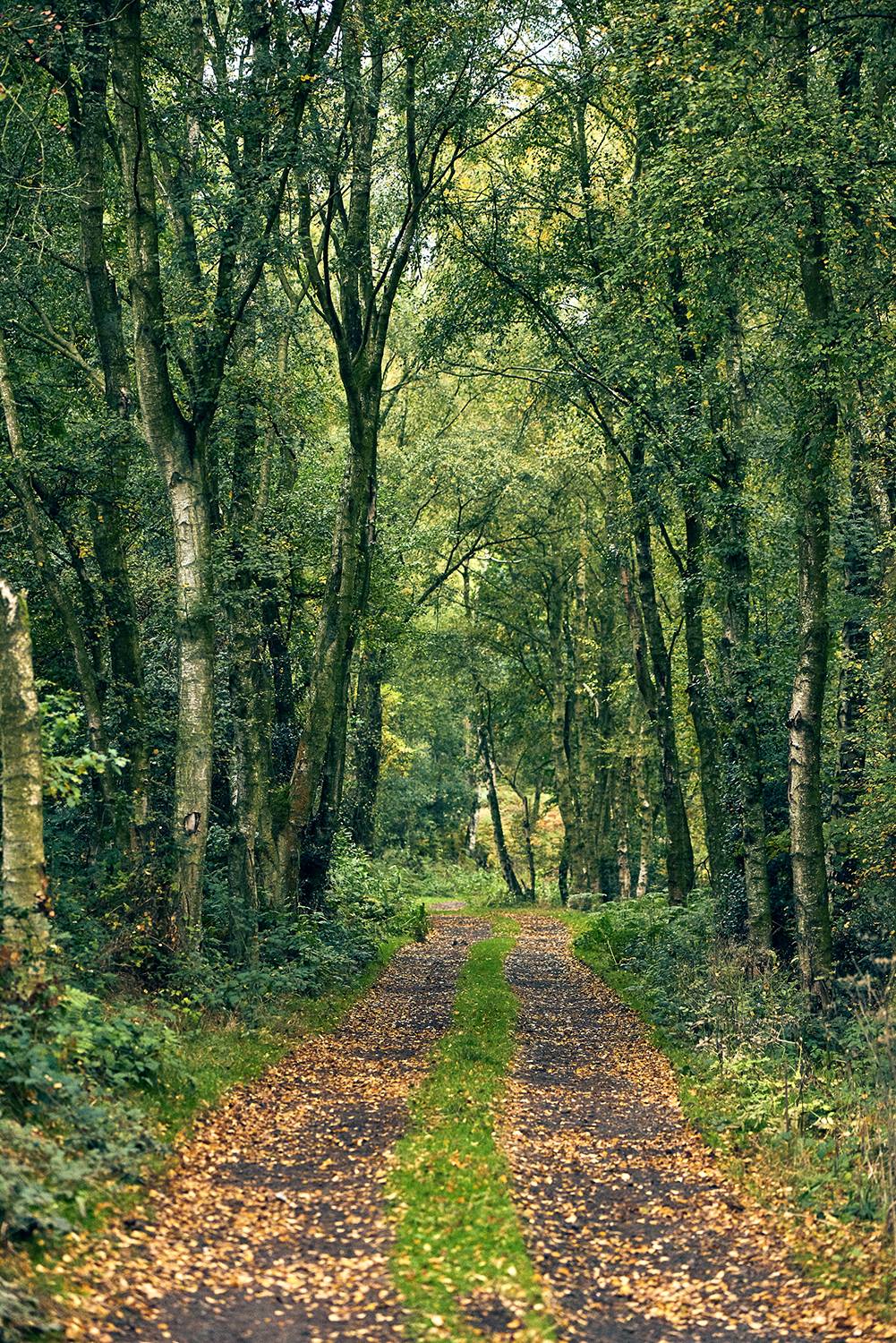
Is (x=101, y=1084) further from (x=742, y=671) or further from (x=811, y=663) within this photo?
(x=742, y=671)

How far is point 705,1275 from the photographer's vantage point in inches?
256

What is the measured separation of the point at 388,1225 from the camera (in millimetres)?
6734

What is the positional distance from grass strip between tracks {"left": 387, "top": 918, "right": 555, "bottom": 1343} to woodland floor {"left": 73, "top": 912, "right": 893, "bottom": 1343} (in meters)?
0.11

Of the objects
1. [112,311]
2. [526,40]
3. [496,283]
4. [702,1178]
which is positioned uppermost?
[526,40]

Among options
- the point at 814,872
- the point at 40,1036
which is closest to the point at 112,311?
the point at 40,1036

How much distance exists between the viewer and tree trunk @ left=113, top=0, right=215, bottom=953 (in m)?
11.4

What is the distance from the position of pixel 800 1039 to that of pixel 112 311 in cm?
1193

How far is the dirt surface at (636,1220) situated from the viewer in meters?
5.93

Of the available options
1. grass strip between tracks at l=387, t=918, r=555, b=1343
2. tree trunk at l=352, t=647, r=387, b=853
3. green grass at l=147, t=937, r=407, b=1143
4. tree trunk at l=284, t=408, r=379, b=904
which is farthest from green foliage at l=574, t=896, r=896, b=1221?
tree trunk at l=352, t=647, r=387, b=853

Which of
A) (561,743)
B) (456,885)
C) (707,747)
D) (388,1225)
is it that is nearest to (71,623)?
(388,1225)

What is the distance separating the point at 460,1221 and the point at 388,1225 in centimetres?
51

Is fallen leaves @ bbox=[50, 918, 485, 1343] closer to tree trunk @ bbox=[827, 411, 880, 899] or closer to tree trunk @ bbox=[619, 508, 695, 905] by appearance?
tree trunk @ bbox=[827, 411, 880, 899]

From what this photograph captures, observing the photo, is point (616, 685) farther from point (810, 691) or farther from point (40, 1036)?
point (40, 1036)

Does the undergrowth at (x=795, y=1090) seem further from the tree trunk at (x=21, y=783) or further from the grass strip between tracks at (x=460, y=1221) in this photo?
the tree trunk at (x=21, y=783)
